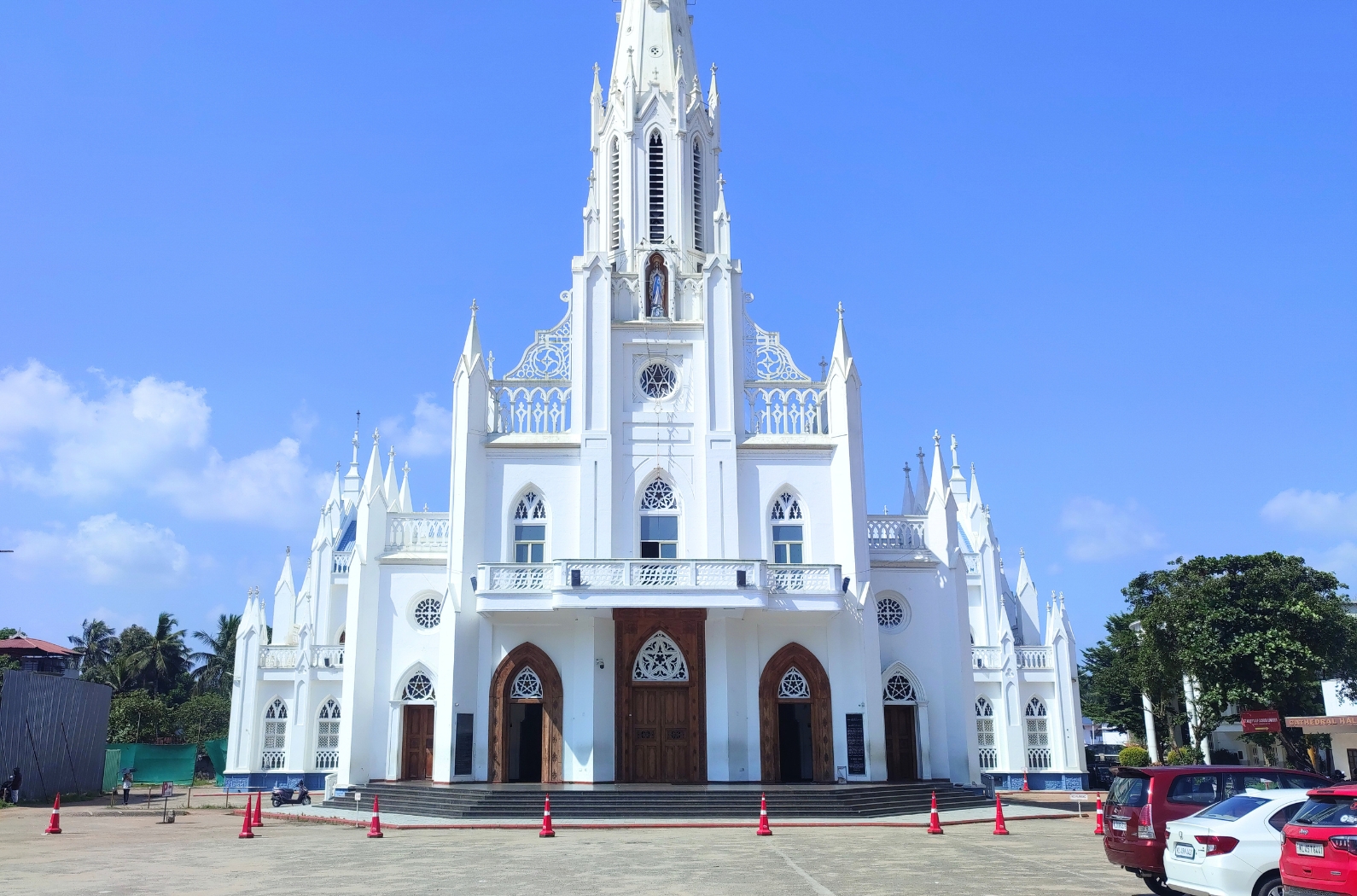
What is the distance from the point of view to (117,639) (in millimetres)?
78625

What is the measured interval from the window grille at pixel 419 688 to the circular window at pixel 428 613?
4.69ft

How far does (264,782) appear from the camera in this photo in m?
39.1

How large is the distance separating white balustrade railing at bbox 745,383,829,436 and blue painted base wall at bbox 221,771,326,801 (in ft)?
65.1

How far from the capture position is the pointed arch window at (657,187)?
35.8 metres

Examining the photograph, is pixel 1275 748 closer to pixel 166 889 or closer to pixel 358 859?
pixel 358 859

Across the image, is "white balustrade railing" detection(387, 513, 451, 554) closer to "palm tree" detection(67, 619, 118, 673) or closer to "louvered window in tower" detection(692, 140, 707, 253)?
"louvered window in tower" detection(692, 140, 707, 253)

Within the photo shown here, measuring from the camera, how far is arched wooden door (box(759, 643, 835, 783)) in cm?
3070

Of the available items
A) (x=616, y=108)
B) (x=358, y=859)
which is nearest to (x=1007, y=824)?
(x=358, y=859)

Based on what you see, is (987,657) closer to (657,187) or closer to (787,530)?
(787,530)

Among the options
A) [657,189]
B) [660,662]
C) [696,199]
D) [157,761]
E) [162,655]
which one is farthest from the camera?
[162,655]

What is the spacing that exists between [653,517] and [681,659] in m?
4.18

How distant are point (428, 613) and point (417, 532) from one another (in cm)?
251

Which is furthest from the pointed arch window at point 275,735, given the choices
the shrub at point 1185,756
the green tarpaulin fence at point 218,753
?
the shrub at point 1185,756

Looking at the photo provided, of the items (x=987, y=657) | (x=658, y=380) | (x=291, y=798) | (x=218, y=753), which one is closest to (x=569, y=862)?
(x=291, y=798)
